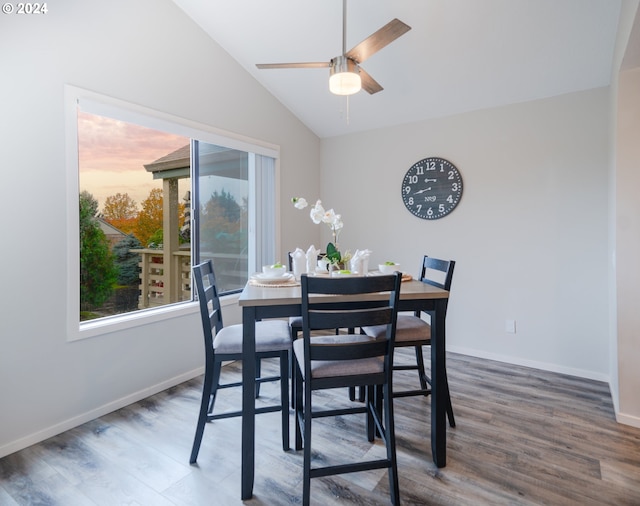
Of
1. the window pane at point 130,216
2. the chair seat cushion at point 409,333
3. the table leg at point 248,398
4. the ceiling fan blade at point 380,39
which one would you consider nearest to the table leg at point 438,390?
the chair seat cushion at point 409,333

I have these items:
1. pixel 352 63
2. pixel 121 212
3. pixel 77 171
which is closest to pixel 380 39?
pixel 352 63

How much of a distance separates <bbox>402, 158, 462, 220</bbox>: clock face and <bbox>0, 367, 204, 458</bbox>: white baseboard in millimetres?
2729

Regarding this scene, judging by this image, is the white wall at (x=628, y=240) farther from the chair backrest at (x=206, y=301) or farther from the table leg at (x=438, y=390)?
the chair backrest at (x=206, y=301)

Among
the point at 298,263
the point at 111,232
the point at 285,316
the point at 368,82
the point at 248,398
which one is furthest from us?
the point at 111,232

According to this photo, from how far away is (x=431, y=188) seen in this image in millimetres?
3754

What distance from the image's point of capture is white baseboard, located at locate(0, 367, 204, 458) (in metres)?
2.06

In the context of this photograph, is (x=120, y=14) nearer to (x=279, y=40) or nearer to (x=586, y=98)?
(x=279, y=40)

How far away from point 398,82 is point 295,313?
2579 mm

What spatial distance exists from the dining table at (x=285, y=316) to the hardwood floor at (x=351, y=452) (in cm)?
15

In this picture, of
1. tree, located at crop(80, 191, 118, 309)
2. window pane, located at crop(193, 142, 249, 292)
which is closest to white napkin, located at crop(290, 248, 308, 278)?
window pane, located at crop(193, 142, 249, 292)

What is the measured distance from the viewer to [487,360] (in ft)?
11.4

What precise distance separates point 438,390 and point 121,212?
3079mm

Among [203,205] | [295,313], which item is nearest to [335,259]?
[295,313]

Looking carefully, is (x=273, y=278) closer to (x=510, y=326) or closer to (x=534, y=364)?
(x=510, y=326)
